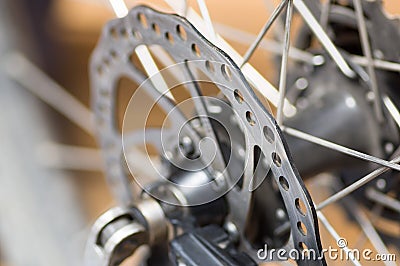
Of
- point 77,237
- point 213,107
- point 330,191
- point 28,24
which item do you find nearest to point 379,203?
point 330,191

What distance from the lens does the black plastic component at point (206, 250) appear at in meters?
0.30

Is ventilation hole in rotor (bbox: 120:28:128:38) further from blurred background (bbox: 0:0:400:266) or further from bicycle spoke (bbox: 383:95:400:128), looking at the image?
blurred background (bbox: 0:0:400:266)

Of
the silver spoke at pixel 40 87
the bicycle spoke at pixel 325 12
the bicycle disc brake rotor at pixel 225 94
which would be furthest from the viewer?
the silver spoke at pixel 40 87

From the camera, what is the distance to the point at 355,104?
375mm

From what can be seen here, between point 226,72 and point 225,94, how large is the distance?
0.04ft

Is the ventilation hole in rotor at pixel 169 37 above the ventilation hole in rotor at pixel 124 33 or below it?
above

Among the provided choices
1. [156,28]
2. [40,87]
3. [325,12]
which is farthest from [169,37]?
[40,87]

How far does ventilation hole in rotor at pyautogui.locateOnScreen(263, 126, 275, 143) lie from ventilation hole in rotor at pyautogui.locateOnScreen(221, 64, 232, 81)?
25 mm

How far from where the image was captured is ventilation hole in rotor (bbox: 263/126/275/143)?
251 mm

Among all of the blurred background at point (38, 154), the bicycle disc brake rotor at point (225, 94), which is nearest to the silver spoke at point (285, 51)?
the bicycle disc brake rotor at point (225, 94)

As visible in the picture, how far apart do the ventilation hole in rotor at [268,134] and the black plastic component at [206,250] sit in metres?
0.08

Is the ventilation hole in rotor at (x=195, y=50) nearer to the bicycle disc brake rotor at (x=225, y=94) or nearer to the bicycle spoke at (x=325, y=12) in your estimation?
the bicycle disc brake rotor at (x=225, y=94)

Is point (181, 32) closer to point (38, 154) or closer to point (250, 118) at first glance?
point (250, 118)

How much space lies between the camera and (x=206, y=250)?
12.2 inches
